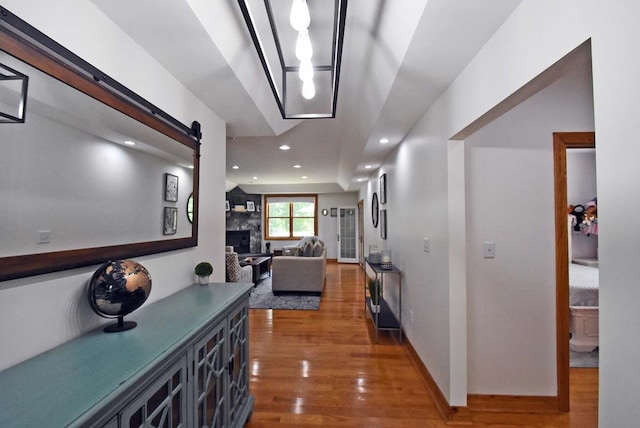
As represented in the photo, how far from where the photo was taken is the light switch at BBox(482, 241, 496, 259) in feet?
6.79

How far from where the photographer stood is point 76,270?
1.10m

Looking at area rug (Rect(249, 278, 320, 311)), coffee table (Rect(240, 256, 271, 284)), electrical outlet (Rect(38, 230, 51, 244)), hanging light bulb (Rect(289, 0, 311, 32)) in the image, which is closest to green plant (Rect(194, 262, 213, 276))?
electrical outlet (Rect(38, 230, 51, 244))

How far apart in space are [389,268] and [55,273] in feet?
10.3

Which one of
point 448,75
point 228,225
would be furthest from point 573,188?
point 228,225

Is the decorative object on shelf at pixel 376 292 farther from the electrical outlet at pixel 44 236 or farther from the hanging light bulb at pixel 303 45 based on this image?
the electrical outlet at pixel 44 236

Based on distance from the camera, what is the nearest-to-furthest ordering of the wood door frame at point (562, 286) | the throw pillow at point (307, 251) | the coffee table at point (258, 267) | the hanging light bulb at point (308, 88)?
1. the hanging light bulb at point (308, 88)
2. the wood door frame at point (562, 286)
3. the throw pillow at point (307, 251)
4. the coffee table at point (258, 267)

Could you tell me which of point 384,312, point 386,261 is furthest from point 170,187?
point 384,312

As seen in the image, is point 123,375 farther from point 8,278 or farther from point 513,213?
point 513,213

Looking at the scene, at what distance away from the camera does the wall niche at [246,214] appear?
8.83 meters

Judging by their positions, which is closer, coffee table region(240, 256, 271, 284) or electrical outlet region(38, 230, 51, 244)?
electrical outlet region(38, 230, 51, 244)

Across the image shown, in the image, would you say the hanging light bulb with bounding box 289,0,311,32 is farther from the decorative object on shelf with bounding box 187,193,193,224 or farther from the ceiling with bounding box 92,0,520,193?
the decorative object on shelf with bounding box 187,193,193,224

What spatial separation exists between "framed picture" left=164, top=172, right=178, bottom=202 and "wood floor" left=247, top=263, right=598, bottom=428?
5.21 feet

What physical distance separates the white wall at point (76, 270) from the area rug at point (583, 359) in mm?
3469

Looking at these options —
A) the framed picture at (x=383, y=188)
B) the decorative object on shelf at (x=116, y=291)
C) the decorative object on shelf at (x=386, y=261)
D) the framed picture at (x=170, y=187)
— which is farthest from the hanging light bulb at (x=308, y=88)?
the framed picture at (x=383, y=188)
